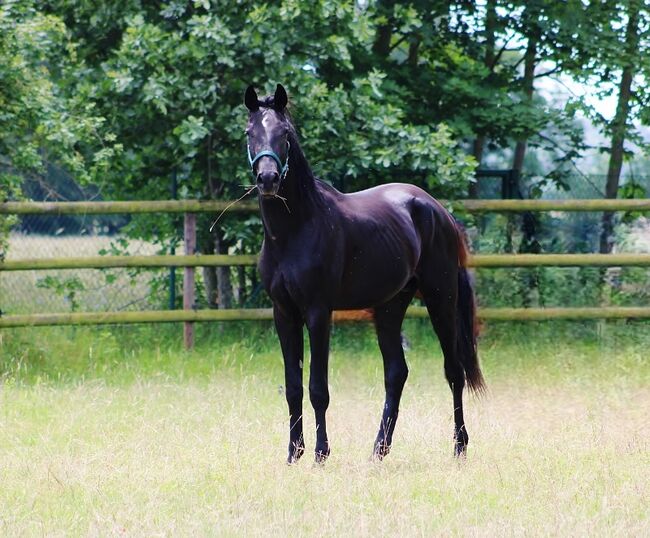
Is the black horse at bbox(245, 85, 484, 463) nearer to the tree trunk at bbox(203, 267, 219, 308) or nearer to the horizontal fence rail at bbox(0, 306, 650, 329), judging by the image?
the horizontal fence rail at bbox(0, 306, 650, 329)

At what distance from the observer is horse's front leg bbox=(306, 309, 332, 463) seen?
627 centimetres

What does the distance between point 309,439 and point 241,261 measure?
11.5 feet

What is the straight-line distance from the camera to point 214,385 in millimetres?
8930

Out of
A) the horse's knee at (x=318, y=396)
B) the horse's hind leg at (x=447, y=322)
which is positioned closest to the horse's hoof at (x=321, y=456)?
the horse's knee at (x=318, y=396)

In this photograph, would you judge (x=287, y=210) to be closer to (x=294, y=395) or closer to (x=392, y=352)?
(x=294, y=395)

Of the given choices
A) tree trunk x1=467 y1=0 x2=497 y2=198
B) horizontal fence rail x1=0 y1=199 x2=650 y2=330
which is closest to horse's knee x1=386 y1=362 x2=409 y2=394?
horizontal fence rail x1=0 y1=199 x2=650 y2=330

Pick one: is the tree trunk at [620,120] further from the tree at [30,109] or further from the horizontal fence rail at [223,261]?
the tree at [30,109]

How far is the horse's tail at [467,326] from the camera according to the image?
23.8 ft

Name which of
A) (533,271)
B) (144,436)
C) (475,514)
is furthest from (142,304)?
(475,514)

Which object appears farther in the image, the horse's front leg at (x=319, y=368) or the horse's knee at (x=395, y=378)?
the horse's knee at (x=395, y=378)

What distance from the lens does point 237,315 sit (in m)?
10.3

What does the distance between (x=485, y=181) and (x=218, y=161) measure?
16.4 feet

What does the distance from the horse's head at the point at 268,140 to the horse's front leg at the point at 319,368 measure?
2.64 feet

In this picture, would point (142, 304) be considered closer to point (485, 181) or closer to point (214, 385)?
point (214, 385)
